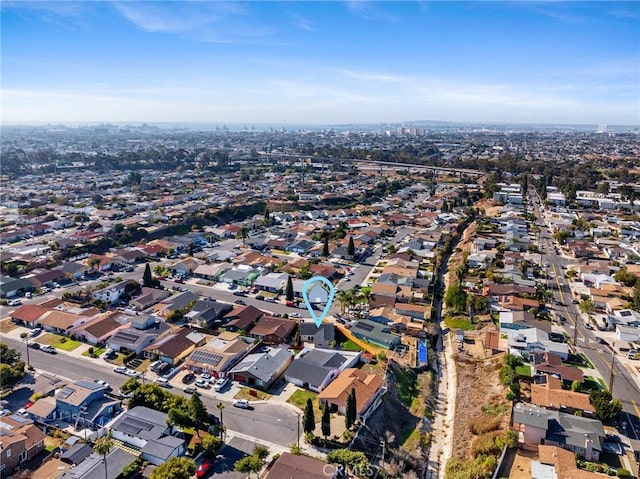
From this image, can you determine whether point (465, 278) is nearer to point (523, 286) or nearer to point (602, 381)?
point (523, 286)

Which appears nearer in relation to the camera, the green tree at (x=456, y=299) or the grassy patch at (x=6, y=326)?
the grassy patch at (x=6, y=326)

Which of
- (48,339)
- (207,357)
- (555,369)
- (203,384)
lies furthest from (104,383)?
(555,369)

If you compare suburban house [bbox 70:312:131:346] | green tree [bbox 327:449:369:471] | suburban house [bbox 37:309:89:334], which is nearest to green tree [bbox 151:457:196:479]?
green tree [bbox 327:449:369:471]

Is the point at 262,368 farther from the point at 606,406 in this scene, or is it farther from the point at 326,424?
the point at 606,406

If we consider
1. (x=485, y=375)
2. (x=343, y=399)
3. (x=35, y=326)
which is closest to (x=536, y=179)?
(x=485, y=375)

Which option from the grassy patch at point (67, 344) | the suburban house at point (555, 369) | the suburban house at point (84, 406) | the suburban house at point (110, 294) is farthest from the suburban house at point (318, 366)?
the suburban house at point (110, 294)

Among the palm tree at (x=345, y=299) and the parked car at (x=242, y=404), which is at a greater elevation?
the palm tree at (x=345, y=299)

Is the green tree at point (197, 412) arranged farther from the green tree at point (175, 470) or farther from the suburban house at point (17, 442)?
the suburban house at point (17, 442)
